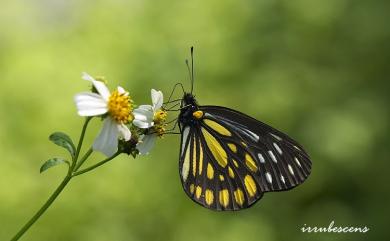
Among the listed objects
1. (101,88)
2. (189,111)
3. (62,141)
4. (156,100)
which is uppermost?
(189,111)

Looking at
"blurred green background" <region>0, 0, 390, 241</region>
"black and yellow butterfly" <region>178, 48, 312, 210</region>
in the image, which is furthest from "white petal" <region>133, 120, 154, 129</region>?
"blurred green background" <region>0, 0, 390, 241</region>

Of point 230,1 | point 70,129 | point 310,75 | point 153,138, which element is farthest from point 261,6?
point 153,138

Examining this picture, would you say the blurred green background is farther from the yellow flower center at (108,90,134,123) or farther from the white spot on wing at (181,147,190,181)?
the yellow flower center at (108,90,134,123)

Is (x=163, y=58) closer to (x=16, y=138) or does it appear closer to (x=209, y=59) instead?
(x=209, y=59)

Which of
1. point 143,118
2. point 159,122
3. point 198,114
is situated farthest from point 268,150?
point 143,118

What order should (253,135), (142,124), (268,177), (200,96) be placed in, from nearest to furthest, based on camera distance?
(142,124)
(268,177)
(253,135)
(200,96)

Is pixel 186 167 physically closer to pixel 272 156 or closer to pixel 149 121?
pixel 272 156

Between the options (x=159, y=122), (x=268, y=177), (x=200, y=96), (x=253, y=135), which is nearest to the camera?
(x=159, y=122)
